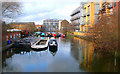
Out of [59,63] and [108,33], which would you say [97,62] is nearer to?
[108,33]

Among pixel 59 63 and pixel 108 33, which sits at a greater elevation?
pixel 108 33

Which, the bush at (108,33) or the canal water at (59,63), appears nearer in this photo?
the canal water at (59,63)

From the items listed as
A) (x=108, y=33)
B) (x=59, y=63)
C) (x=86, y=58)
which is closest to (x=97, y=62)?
(x=86, y=58)

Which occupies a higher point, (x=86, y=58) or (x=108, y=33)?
(x=108, y=33)

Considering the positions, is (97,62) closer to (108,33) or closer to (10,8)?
(108,33)

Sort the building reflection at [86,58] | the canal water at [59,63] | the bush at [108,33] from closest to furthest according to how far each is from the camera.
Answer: the canal water at [59,63] < the bush at [108,33] < the building reflection at [86,58]

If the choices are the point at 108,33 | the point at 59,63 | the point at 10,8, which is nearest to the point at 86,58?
the point at 59,63

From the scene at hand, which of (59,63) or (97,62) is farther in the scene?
(97,62)

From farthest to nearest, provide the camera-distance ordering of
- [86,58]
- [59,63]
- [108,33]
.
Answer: [86,58] → [108,33] → [59,63]

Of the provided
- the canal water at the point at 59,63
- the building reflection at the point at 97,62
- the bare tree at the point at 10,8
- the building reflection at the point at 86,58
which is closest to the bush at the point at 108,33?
the building reflection at the point at 97,62

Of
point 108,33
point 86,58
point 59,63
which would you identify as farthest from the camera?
point 86,58

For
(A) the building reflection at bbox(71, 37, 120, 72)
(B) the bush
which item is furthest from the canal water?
(B) the bush

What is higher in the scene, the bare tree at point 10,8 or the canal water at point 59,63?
the bare tree at point 10,8

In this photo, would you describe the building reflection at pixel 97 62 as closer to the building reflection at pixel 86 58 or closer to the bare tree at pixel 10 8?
the building reflection at pixel 86 58
